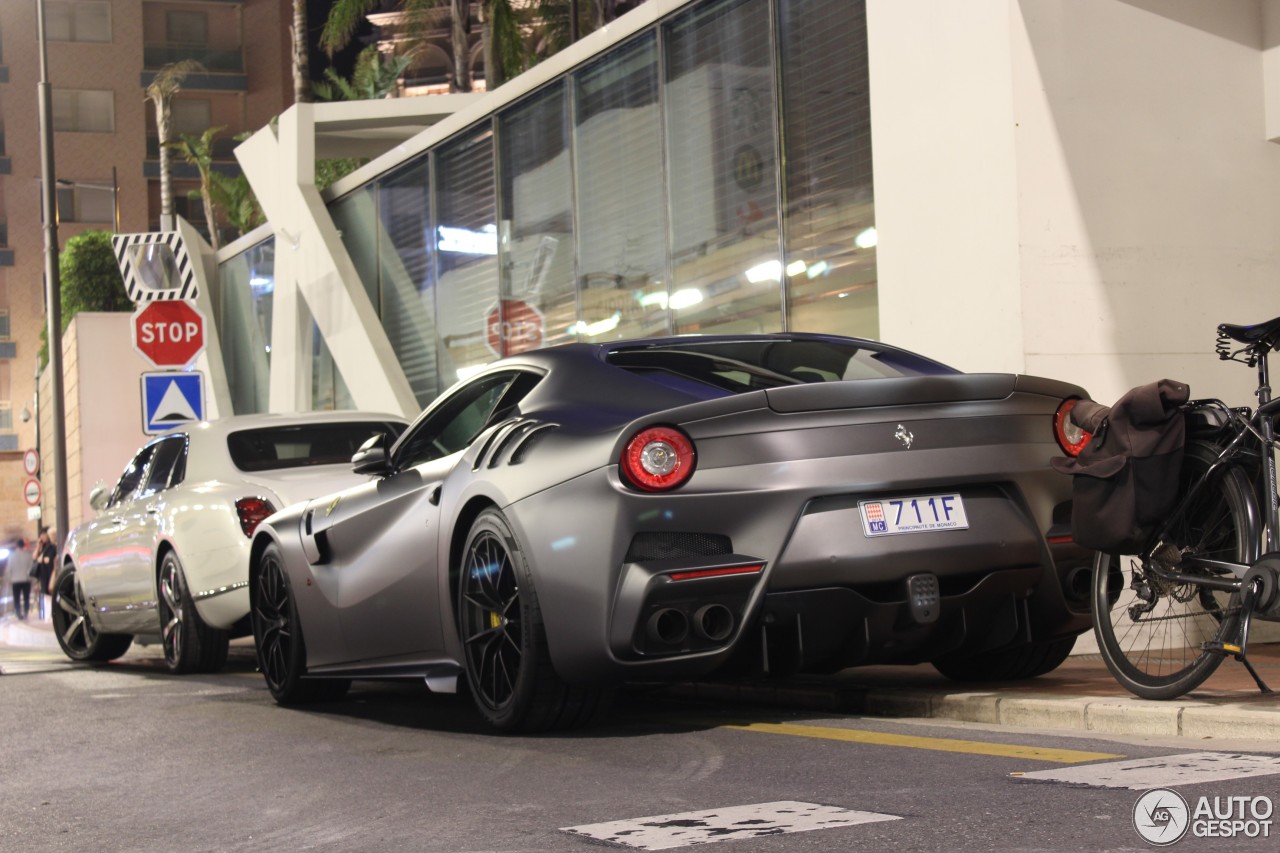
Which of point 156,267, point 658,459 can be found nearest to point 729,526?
point 658,459

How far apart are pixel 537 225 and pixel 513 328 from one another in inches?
45.2

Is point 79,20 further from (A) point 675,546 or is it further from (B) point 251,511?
(A) point 675,546

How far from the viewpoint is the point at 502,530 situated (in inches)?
250

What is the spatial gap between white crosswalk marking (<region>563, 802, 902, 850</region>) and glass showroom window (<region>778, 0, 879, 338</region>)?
6853mm

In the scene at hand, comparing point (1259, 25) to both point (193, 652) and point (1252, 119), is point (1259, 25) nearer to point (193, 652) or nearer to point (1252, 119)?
point (1252, 119)

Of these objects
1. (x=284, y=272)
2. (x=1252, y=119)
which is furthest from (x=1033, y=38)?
(x=284, y=272)

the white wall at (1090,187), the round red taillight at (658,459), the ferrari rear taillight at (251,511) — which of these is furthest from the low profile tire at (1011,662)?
the ferrari rear taillight at (251,511)

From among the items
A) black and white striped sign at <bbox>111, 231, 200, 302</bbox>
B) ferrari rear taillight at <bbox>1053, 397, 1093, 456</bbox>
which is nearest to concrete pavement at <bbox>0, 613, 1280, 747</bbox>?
ferrari rear taillight at <bbox>1053, 397, 1093, 456</bbox>

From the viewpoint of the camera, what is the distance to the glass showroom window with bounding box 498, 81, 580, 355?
15984 mm

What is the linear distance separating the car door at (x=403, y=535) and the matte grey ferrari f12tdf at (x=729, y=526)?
0.23ft

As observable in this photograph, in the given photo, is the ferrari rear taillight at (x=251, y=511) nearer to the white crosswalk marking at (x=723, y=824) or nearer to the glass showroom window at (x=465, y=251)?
the white crosswalk marking at (x=723, y=824)

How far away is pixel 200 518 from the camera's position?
35.7 feet

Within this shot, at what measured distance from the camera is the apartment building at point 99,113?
7194 cm

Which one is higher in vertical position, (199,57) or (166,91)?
(199,57)
